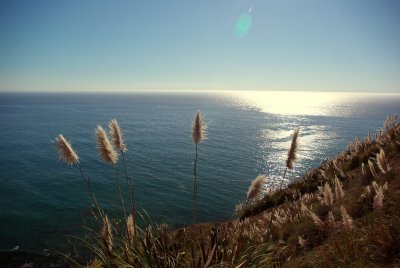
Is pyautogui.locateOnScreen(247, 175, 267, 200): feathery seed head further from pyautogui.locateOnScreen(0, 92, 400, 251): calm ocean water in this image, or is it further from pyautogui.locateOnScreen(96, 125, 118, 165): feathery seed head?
pyautogui.locateOnScreen(0, 92, 400, 251): calm ocean water

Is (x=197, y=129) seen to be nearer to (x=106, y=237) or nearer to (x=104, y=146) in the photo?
(x=104, y=146)

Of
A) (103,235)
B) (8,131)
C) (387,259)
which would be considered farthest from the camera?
(8,131)

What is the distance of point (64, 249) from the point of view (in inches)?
1095

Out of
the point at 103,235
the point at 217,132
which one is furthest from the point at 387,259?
the point at 217,132

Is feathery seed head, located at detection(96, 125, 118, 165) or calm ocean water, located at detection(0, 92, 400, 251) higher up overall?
feathery seed head, located at detection(96, 125, 118, 165)

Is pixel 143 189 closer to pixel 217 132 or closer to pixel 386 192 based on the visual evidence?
pixel 386 192

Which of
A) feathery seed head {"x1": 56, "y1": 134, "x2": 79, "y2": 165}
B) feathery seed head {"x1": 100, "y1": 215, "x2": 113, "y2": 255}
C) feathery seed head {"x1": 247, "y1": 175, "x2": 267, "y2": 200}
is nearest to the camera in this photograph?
feathery seed head {"x1": 247, "y1": 175, "x2": 267, "y2": 200}

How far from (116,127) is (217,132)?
84629 millimetres

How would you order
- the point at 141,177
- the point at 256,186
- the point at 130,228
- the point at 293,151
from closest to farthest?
the point at 256,186 → the point at 293,151 → the point at 130,228 → the point at 141,177

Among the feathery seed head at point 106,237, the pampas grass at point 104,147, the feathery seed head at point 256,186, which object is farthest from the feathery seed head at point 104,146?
the feathery seed head at point 256,186

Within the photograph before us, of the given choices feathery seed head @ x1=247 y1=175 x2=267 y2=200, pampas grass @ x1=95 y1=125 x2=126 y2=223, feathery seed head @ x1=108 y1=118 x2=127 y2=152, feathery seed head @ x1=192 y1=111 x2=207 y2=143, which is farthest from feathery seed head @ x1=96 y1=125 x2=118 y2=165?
feathery seed head @ x1=247 y1=175 x2=267 y2=200

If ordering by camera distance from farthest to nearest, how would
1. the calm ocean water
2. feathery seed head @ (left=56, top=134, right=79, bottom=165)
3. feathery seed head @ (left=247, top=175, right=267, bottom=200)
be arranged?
the calm ocean water → feathery seed head @ (left=56, top=134, right=79, bottom=165) → feathery seed head @ (left=247, top=175, right=267, bottom=200)

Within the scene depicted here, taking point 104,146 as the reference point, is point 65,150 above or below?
below

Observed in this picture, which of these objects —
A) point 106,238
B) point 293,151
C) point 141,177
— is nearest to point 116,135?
point 106,238
